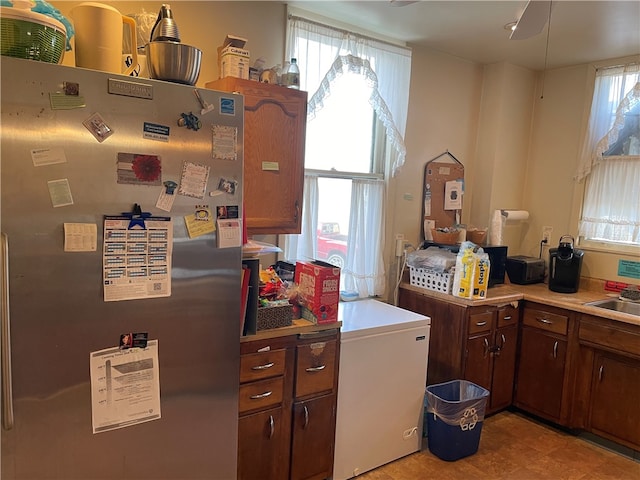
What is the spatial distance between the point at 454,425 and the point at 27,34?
2635 millimetres

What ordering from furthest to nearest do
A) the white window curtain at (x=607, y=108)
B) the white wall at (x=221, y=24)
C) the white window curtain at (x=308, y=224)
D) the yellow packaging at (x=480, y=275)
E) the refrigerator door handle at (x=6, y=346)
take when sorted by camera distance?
1. the white window curtain at (x=607, y=108)
2. the yellow packaging at (x=480, y=275)
3. the white window curtain at (x=308, y=224)
4. the white wall at (x=221, y=24)
5. the refrigerator door handle at (x=6, y=346)

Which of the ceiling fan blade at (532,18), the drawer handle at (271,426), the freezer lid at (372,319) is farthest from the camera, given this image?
the freezer lid at (372,319)

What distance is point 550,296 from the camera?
10.4 ft

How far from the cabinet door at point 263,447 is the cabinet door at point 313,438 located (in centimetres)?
7

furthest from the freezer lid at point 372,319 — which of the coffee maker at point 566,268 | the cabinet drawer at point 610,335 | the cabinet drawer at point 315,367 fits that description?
the coffee maker at point 566,268

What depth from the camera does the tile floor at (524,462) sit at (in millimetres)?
2562

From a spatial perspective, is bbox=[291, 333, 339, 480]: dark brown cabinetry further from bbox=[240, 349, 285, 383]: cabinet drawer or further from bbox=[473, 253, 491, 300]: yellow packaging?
bbox=[473, 253, 491, 300]: yellow packaging

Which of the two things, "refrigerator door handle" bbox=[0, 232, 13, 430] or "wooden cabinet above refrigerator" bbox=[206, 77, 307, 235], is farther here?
"wooden cabinet above refrigerator" bbox=[206, 77, 307, 235]

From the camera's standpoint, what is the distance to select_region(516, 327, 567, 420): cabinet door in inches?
120

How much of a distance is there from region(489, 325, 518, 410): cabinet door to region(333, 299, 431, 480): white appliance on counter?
2.45ft

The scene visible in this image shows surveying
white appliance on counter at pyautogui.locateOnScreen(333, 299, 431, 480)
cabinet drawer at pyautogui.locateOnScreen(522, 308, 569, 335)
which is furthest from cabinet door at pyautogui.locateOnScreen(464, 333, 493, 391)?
white appliance on counter at pyautogui.locateOnScreen(333, 299, 431, 480)

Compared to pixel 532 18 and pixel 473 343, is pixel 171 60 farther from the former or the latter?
pixel 473 343

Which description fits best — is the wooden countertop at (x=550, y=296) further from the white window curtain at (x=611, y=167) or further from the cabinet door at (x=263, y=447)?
the cabinet door at (x=263, y=447)

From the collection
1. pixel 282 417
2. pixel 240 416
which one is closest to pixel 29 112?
pixel 240 416
